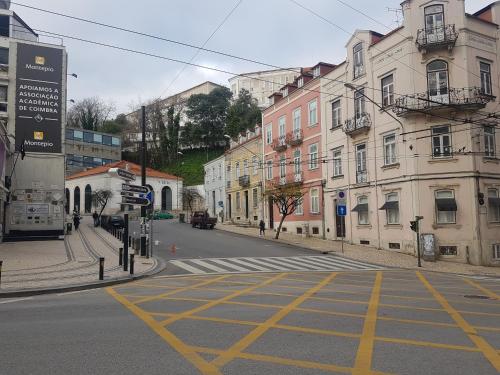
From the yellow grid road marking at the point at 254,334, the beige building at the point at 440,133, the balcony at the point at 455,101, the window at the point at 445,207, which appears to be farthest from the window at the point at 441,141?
the yellow grid road marking at the point at 254,334

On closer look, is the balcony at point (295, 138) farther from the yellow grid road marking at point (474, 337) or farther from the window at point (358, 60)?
the yellow grid road marking at point (474, 337)

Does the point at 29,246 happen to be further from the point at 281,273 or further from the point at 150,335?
the point at 150,335

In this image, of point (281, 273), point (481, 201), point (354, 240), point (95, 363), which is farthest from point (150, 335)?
point (354, 240)

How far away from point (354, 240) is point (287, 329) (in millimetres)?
24211

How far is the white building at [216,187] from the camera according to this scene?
186ft

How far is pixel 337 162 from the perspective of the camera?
33.8 metres

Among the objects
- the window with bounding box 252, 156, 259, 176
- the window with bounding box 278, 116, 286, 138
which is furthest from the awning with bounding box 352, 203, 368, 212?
the window with bounding box 252, 156, 259, 176

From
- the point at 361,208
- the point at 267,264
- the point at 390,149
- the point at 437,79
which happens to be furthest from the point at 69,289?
the point at 437,79

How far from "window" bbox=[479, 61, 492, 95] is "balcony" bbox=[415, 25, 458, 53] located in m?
2.49

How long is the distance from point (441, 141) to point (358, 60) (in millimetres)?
8394

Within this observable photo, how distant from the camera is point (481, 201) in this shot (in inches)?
989

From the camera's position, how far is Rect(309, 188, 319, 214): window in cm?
3625

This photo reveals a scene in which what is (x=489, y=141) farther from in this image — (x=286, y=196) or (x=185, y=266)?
(x=185, y=266)

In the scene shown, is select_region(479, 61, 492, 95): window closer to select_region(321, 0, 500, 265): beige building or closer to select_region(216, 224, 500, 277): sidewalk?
select_region(321, 0, 500, 265): beige building
